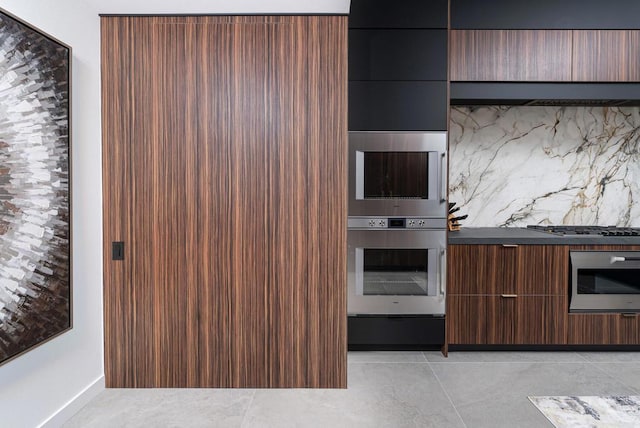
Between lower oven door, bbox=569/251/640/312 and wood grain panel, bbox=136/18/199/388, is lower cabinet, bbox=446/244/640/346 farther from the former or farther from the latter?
wood grain panel, bbox=136/18/199/388

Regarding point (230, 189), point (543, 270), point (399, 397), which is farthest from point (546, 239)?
point (230, 189)

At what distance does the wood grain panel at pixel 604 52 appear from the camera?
3018 mm

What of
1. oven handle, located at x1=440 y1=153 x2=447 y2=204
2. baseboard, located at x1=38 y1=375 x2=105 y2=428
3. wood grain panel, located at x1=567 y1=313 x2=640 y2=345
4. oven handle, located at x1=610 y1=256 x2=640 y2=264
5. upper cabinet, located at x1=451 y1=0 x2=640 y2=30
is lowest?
baseboard, located at x1=38 y1=375 x2=105 y2=428

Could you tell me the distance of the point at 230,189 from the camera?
2.36m

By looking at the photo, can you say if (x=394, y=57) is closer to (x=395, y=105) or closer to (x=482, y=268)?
(x=395, y=105)

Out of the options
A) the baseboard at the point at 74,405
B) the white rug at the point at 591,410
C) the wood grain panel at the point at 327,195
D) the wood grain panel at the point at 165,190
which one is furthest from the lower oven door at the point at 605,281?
the baseboard at the point at 74,405

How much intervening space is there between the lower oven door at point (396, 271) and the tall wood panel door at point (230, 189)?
2.02ft

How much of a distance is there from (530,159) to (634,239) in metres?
0.99

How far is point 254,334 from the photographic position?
2.39 metres

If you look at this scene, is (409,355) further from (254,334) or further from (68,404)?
(68,404)

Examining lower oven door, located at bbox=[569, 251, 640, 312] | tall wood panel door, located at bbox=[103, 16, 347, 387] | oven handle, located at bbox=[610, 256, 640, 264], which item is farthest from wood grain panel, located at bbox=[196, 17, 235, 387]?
oven handle, located at bbox=[610, 256, 640, 264]

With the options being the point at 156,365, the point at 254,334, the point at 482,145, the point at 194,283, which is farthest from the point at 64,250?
the point at 482,145

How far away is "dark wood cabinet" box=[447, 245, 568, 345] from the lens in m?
2.98

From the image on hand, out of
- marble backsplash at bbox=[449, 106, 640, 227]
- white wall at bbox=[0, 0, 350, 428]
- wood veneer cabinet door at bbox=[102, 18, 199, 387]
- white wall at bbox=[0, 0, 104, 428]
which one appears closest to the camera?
white wall at bbox=[0, 0, 104, 428]
